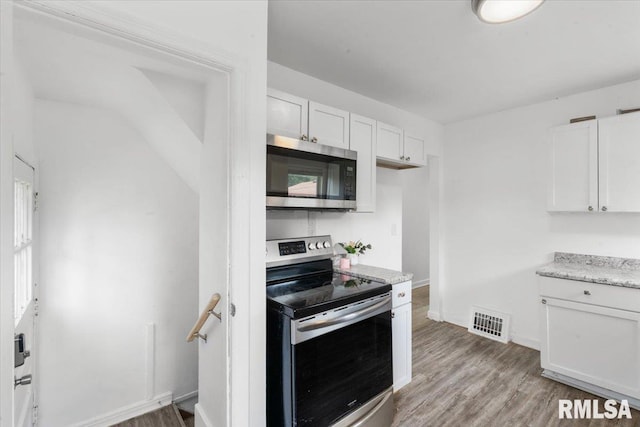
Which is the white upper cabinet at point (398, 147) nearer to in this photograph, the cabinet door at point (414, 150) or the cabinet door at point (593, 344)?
the cabinet door at point (414, 150)

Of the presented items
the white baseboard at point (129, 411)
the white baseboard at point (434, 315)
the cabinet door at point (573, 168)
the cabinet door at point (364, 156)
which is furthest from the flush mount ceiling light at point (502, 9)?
the white baseboard at point (129, 411)

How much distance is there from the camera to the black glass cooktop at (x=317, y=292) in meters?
1.55

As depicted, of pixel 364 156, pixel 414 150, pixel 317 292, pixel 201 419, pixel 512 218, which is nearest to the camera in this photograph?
pixel 317 292

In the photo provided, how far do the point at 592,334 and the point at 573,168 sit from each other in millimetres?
1432

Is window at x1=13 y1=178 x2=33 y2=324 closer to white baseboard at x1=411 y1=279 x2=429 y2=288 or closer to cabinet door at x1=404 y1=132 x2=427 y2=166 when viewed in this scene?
cabinet door at x1=404 y1=132 x2=427 y2=166

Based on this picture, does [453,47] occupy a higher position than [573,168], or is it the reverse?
[453,47]

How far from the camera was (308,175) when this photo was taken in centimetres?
197

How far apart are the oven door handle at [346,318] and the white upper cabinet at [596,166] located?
83.9 inches

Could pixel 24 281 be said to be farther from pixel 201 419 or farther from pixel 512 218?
pixel 512 218

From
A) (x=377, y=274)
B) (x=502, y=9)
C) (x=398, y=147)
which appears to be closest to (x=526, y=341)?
(x=377, y=274)

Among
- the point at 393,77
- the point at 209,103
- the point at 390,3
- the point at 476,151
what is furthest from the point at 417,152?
the point at 209,103

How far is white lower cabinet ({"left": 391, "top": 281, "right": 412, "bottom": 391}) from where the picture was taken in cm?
221

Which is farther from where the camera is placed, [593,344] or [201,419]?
→ [593,344]

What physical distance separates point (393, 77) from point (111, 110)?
2.22m
